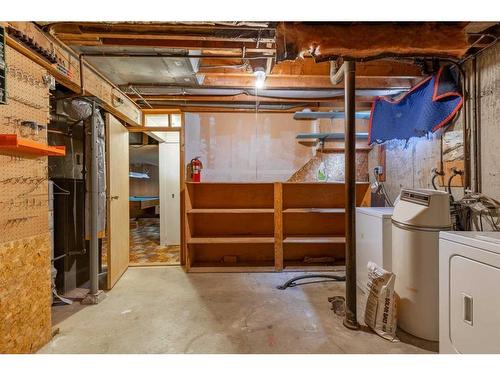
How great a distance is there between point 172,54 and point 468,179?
9.26 ft

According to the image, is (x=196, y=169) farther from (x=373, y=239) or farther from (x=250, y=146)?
(x=373, y=239)

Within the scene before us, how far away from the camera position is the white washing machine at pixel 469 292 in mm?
1295

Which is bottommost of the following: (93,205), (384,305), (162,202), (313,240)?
(384,305)

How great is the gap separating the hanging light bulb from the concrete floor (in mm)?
2287

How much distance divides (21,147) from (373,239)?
280 centimetres

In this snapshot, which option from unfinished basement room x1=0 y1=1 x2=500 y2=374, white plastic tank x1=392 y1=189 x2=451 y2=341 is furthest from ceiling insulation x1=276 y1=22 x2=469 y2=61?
white plastic tank x1=392 y1=189 x2=451 y2=341

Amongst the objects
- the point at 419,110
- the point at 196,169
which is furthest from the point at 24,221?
the point at 419,110

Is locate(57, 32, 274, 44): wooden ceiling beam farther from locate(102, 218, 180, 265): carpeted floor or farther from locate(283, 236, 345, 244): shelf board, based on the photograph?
locate(102, 218, 180, 265): carpeted floor

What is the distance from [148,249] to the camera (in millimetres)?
4559

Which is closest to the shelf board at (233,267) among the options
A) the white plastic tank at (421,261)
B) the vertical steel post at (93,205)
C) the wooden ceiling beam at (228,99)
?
the vertical steel post at (93,205)

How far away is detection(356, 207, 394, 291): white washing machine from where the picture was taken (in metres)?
2.32

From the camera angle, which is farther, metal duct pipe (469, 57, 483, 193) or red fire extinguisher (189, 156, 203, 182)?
red fire extinguisher (189, 156, 203, 182)

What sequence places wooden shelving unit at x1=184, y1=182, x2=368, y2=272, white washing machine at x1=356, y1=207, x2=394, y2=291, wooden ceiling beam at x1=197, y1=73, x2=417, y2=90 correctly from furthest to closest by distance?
wooden shelving unit at x1=184, y1=182, x2=368, y2=272, wooden ceiling beam at x1=197, y1=73, x2=417, y2=90, white washing machine at x1=356, y1=207, x2=394, y2=291

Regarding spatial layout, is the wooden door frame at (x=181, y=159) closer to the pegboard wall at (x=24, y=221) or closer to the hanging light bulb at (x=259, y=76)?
the hanging light bulb at (x=259, y=76)
